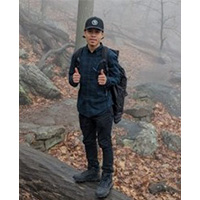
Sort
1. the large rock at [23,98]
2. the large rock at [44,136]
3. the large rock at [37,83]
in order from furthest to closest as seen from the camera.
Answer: the large rock at [37,83] → the large rock at [23,98] → the large rock at [44,136]

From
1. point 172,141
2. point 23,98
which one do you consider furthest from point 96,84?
point 23,98

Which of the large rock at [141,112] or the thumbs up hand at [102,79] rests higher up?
the thumbs up hand at [102,79]

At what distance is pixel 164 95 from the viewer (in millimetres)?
10930

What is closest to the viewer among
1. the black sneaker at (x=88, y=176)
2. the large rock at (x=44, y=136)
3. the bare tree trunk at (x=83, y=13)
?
the black sneaker at (x=88, y=176)

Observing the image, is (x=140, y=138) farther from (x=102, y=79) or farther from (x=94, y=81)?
(x=102, y=79)

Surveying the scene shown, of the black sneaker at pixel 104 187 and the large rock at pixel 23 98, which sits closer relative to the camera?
the black sneaker at pixel 104 187

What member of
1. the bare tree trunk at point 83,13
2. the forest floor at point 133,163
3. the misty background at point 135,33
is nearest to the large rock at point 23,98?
the forest floor at point 133,163

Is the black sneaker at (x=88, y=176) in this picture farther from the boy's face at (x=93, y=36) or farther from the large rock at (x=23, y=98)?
the large rock at (x=23, y=98)

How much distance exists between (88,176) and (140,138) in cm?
346

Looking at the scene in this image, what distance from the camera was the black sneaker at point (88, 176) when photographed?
14.1 feet

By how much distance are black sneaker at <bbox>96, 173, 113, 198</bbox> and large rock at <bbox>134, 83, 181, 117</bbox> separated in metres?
6.26

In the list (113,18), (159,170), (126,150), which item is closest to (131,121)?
(126,150)

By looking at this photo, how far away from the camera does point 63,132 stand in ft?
23.0

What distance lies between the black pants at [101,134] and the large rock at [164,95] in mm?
6262
